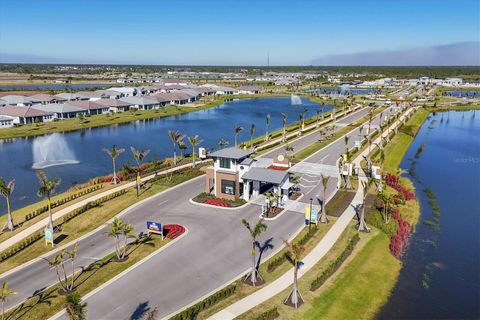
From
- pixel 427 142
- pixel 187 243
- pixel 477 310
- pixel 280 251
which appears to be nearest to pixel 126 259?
pixel 187 243

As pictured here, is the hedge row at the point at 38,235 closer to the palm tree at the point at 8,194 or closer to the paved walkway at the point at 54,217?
the paved walkway at the point at 54,217

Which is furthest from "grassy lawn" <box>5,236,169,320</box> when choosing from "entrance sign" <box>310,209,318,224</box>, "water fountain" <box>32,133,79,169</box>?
"water fountain" <box>32,133,79,169</box>

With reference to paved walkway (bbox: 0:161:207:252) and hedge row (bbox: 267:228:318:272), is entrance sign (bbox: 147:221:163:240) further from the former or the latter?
paved walkway (bbox: 0:161:207:252)

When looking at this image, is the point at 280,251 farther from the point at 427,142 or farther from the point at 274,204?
the point at 427,142

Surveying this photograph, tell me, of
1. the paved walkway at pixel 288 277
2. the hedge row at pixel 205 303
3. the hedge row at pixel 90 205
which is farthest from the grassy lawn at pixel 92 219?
the paved walkway at pixel 288 277

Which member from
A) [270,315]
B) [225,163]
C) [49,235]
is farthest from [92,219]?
[270,315]

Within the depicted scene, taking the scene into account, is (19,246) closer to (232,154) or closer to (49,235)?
(49,235)
